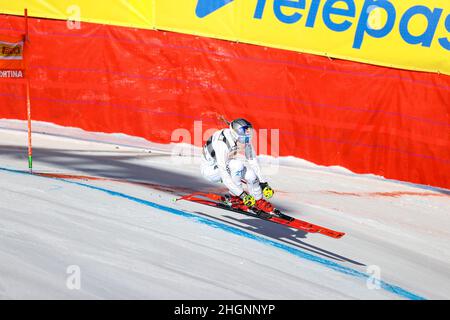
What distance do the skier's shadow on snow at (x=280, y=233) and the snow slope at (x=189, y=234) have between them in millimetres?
33

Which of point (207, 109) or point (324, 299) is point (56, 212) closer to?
point (324, 299)

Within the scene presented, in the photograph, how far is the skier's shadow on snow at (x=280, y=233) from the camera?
9.19 m

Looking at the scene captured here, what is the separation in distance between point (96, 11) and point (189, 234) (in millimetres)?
7813

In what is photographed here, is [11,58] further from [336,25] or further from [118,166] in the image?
[336,25]

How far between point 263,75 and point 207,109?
1380 millimetres

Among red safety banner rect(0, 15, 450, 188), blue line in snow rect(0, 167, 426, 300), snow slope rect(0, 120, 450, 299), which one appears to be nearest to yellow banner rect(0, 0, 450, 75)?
red safety banner rect(0, 15, 450, 188)

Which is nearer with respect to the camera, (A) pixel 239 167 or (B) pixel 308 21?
(A) pixel 239 167

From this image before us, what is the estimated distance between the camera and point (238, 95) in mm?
14609

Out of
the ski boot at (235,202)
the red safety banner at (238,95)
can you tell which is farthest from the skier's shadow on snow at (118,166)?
the red safety banner at (238,95)

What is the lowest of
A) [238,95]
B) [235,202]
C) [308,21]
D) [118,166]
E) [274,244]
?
[274,244]

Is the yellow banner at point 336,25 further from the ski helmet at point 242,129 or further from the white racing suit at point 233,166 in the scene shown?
the ski helmet at point 242,129

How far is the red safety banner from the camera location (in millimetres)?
13711

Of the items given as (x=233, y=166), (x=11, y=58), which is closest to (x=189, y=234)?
(x=233, y=166)
